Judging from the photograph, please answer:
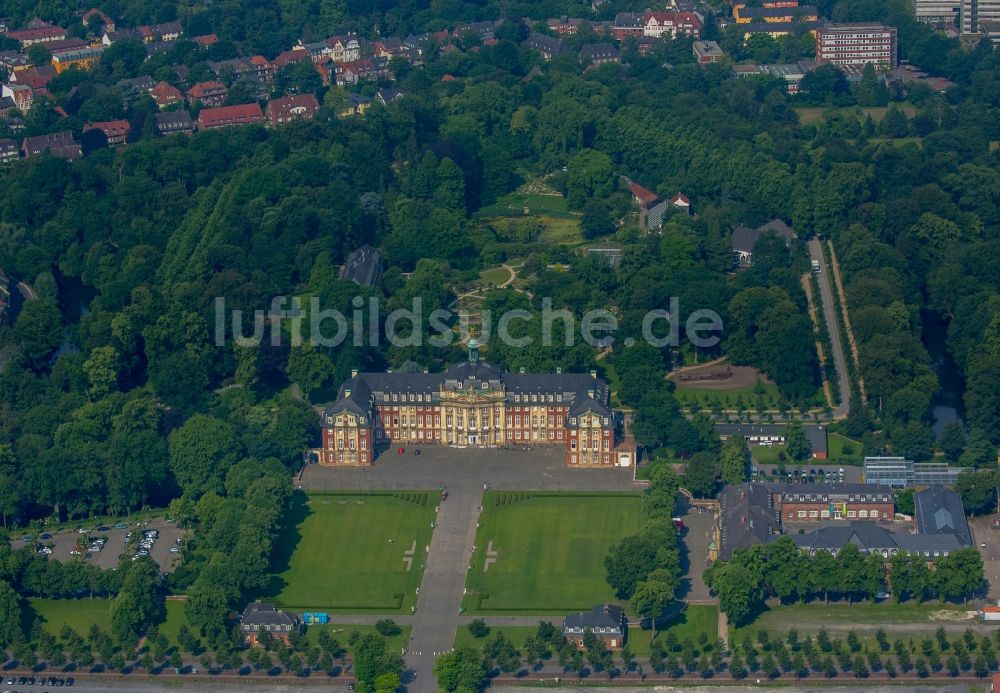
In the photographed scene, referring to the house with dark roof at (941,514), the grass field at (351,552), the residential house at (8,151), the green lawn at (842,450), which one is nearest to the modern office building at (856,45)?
the residential house at (8,151)

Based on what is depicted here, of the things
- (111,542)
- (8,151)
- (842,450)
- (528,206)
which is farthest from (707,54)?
(111,542)

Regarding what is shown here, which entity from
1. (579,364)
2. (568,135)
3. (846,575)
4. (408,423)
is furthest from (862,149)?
(846,575)

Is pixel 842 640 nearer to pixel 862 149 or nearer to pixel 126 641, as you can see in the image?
pixel 126 641

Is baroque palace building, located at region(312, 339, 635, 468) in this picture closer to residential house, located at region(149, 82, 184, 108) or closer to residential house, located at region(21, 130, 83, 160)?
residential house, located at region(21, 130, 83, 160)

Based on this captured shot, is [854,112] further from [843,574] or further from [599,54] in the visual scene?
[843,574]

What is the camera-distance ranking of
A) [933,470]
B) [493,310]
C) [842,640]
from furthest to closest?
1. [493,310]
2. [933,470]
3. [842,640]

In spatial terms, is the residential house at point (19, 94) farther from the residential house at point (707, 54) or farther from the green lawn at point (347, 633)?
the green lawn at point (347, 633)
